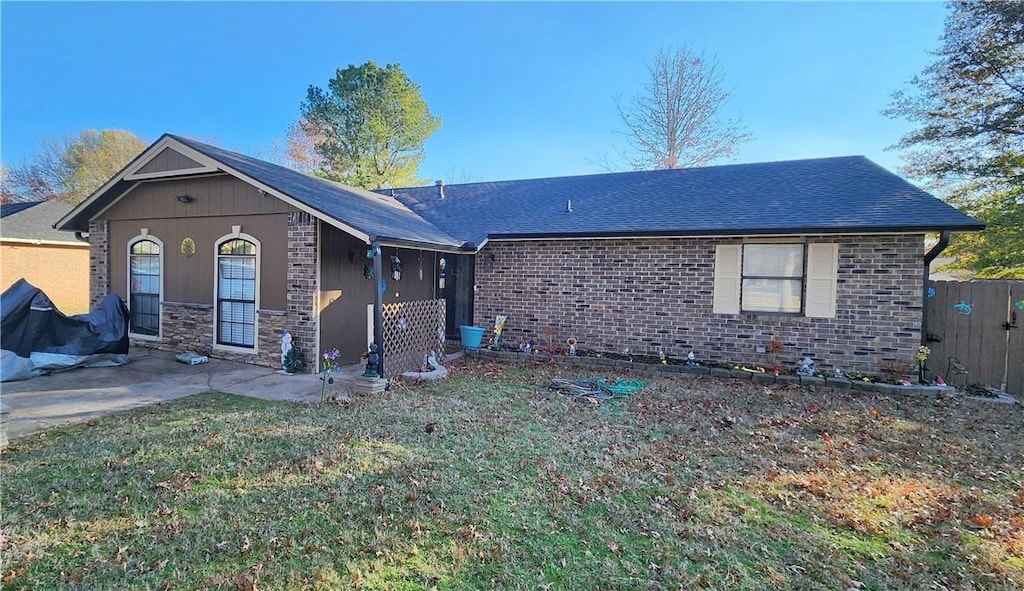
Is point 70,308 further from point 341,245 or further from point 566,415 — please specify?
point 566,415

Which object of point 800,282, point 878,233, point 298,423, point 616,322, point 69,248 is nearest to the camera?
point 298,423

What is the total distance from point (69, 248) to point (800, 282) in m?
24.3

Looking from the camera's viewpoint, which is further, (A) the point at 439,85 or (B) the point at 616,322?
(A) the point at 439,85

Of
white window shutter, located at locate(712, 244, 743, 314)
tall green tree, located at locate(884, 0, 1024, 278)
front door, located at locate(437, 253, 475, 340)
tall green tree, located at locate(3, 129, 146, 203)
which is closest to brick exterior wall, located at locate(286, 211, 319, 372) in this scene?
front door, located at locate(437, 253, 475, 340)

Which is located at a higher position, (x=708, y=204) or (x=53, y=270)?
(x=708, y=204)

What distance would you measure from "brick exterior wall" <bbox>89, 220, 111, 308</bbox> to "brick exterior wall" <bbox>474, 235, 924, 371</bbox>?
794cm

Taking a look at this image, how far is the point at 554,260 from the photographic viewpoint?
985cm

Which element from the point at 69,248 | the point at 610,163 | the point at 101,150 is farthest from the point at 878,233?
the point at 101,150

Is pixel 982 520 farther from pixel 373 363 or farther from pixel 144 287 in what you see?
pixel 144 287

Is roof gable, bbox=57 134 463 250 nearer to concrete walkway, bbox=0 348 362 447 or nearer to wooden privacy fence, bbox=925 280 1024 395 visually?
concrete walkway, bbox=0 348 362 447

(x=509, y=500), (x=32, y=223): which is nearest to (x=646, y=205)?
(x=509, y=500)

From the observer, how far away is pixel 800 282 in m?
8.21

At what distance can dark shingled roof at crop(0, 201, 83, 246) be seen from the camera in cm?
1570

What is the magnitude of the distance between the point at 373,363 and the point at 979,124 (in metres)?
14.9
